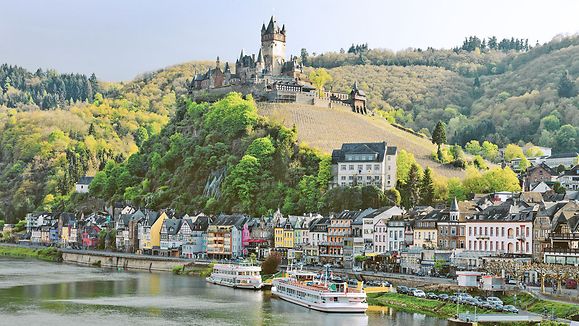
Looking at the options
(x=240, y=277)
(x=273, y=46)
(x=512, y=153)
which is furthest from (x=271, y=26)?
(x=240, y=277)

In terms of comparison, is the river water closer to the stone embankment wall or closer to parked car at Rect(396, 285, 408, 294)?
parked car at Rect(396, 285, 408, 294)

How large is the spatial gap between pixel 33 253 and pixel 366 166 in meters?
48.5

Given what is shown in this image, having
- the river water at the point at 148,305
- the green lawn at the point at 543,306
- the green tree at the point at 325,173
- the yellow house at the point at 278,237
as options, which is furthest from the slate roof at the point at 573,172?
the green lawn at the point at 543,306

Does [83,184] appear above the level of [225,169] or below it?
below

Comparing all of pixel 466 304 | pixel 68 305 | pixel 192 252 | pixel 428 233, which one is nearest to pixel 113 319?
pixel 68 305

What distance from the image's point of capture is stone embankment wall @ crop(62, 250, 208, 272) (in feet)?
324

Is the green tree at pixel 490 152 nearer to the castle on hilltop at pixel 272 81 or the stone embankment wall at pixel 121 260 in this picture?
the castle on hilltop at pixel 272 81

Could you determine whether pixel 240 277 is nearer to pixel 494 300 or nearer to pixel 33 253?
pixel 494 300

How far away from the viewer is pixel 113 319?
57.7 meters

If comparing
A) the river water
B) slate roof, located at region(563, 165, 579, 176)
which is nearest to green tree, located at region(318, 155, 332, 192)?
slate roof, located at region(563, 165, 579, 176)

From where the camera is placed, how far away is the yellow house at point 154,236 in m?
113

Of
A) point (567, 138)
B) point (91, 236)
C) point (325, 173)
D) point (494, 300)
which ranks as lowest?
point (494, 300)

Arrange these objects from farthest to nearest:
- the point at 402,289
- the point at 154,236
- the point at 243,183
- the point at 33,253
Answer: the point at 33,253 → the point at 243,183 → the point at 154,236 → the point at 402,289

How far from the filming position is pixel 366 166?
10912 centimetres
